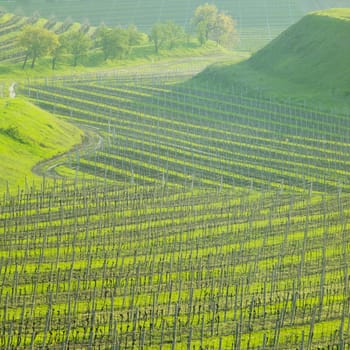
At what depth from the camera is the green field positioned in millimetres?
51938

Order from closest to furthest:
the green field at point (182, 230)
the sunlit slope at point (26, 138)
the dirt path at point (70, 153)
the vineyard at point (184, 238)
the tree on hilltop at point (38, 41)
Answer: the vineyard at point (184, 238)
the green field at point (182, 230)
the sunlit slope at point (26, 138)
the dirt path at point (70, 153)
the tree on hilltop at point (38, 41)

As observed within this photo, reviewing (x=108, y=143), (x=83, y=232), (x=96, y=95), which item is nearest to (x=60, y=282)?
(x=83, y=232)

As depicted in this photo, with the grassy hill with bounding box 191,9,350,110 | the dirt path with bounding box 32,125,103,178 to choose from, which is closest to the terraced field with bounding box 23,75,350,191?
the dirt path with bounding box 32,125,103,178

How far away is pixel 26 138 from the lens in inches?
4099

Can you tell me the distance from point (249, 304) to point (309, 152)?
52033 mm

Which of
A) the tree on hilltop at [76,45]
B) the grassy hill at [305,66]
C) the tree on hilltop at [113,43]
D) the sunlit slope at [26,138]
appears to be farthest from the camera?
the tree on hilltop at [113,43]

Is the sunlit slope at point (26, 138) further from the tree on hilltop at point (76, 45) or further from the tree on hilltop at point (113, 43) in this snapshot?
the tree on hilltop at point (113, 43)

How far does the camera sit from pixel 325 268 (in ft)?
208

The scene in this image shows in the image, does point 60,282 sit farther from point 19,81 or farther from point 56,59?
→ point 56,59

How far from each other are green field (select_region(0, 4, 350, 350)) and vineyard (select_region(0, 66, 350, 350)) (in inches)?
5.9

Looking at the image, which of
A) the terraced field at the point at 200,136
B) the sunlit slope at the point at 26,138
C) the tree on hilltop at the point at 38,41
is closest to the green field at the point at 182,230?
the terraced field at the point at 200,136

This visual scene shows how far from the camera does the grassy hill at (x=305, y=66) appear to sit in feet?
454

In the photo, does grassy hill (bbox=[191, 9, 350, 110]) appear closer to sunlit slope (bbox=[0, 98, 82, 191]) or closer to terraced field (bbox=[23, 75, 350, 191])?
terraced field (bbox=[23, 75, 350, 191])

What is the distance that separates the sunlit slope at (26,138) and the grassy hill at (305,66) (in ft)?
131
